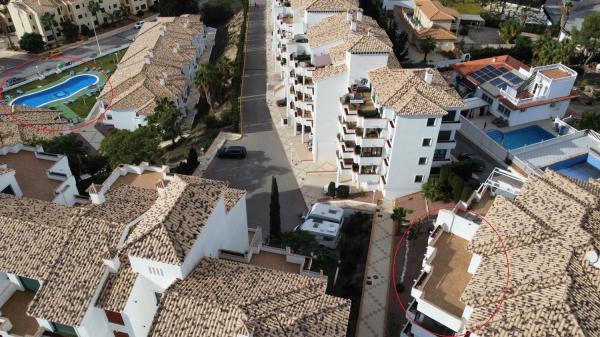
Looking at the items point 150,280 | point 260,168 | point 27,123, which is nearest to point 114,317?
point 150,280

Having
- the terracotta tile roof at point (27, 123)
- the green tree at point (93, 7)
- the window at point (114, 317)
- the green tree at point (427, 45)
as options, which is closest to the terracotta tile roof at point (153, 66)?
the terracotta tile roof at point (27, 123)

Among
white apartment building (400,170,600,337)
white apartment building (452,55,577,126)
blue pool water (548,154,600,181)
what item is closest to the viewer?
white apartment building (400,170,600,337)

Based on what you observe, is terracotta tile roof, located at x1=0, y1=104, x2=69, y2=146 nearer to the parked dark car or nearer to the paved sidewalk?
the parked dark car

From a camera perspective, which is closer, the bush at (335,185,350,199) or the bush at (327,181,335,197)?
the bush at (335,185,350,199)

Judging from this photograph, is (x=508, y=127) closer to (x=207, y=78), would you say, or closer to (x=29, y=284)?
(x=207, y=78)

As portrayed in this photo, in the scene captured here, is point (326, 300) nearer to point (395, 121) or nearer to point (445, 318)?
point (445, 318)

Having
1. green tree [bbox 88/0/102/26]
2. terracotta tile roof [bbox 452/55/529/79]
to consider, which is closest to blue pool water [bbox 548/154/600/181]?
terracotta tile roof [bbox 452/55/529/79]

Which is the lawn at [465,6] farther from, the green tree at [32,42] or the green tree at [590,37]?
the green tree at [32,42]
